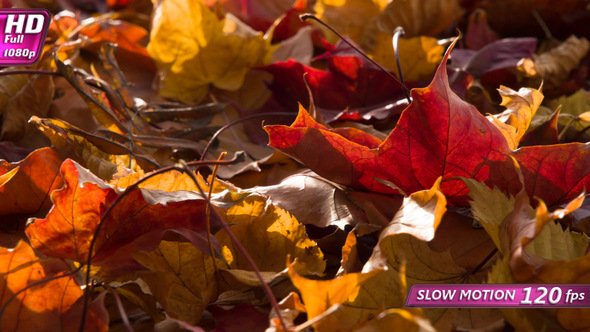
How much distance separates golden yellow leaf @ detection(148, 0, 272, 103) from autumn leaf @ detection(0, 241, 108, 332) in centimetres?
31

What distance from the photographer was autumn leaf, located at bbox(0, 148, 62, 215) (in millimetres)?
358

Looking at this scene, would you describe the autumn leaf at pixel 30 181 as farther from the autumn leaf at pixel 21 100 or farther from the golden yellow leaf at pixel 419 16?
the golden yellow leaf at pixel 419 16

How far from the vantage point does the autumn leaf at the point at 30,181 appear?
0.36 meters

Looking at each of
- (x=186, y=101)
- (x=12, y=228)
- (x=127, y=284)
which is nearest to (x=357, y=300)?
(x=127, y=284)

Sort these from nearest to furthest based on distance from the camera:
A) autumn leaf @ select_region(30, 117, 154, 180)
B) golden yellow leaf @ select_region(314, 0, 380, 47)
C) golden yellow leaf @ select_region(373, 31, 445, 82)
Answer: autumn leaf @ select_region(30, 117, 154, 180), golden yellow leaf @ select_region(373, 31, 445, 82), golden yellow leaf @ select_region(314, 0, 380, 47)

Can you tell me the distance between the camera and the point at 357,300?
0.99 ft

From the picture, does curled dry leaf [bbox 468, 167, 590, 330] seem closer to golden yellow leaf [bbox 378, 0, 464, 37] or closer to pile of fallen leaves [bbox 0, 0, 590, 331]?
pile of fallen leaves [bbox 0, 0, 590, 331]

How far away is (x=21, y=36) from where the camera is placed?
19.3 inches

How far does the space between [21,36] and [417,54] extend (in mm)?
361

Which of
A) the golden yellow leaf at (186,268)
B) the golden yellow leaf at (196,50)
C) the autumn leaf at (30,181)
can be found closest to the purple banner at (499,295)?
the golden yellow leaf at (186,268)

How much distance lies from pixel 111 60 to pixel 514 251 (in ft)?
1.33

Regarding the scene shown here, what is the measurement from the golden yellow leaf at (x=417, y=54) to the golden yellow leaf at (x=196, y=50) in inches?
5.2

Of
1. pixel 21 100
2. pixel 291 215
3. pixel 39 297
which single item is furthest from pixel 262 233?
pixel 21 100

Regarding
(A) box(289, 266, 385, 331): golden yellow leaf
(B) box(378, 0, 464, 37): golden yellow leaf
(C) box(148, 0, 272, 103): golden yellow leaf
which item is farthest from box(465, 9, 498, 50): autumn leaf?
(A) box(289, 266, 385, 331): golden yellow leaf
